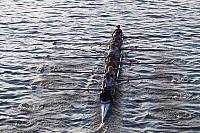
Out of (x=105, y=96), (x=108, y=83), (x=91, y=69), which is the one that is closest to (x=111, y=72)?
(x=108, y=83)

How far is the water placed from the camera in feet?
102

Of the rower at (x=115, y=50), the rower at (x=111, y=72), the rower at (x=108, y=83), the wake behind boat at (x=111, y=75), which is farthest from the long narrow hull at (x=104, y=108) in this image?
the rower at (x=115, y=50)

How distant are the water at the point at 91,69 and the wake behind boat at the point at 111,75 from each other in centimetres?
63

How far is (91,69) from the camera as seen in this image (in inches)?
1593

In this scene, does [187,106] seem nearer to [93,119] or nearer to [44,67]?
[93,119]

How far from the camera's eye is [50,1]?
7181 cm

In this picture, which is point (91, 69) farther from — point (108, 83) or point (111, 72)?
point (108, 83)

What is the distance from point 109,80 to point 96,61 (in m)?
8.23

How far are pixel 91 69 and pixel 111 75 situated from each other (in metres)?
5.37

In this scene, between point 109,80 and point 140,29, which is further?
point 140,29

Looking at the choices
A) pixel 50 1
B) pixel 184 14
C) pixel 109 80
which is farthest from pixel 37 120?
pixel 50 1

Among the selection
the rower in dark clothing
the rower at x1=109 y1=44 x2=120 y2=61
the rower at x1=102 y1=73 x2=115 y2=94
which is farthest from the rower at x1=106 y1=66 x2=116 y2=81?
the rower at x1=109 y1=44 x2=120 y2=61

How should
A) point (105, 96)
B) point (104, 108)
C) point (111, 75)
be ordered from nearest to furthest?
point (104, 108) < point (105, 96) < point (111, 75)

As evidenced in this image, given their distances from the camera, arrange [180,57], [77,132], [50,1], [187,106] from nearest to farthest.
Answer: [77,132] → [187,106] → [180,57] → [50,1]
